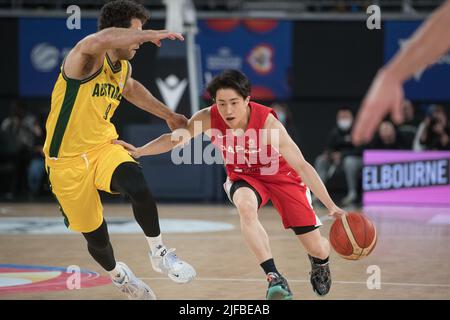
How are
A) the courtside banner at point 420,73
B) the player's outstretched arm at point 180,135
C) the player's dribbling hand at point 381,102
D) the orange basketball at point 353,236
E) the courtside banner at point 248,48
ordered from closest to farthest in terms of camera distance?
1. the player's dribbling hand at point 381,102
2. the orange basketball at point 353,236
3. the player's outstretched arm at point 180,135
4. the courtside banner at point 420,73
5. the courtside banner at point 248,48

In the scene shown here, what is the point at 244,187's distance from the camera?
5523mm

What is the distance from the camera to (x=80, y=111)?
17.2 feet

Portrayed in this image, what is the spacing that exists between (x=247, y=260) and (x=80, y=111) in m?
2.87

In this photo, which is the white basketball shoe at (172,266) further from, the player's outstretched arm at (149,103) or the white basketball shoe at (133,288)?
the player's outstretched arm at (149,103)

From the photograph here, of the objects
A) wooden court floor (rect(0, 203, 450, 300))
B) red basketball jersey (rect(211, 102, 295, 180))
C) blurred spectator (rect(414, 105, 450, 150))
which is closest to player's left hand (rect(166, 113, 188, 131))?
red basketball jersey (rect(211, 102, 295, 180))

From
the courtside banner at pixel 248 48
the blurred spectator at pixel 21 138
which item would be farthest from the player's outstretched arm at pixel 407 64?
the blurred spectator at pixel 21 138

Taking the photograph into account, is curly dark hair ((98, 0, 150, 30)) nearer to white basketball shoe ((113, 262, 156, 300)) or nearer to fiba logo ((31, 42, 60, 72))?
white basketball shoe ((113, 262, 156, 300))

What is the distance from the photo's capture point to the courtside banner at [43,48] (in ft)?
48.5

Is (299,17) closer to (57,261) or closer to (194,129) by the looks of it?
(57,261)

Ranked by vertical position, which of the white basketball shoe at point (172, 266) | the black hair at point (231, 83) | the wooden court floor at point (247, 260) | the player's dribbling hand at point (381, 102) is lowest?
the wooden court floor at point (247, 260)

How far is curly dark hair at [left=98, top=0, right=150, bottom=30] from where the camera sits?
5219 millimetres

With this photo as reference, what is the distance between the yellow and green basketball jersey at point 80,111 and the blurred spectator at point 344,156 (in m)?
8.44
